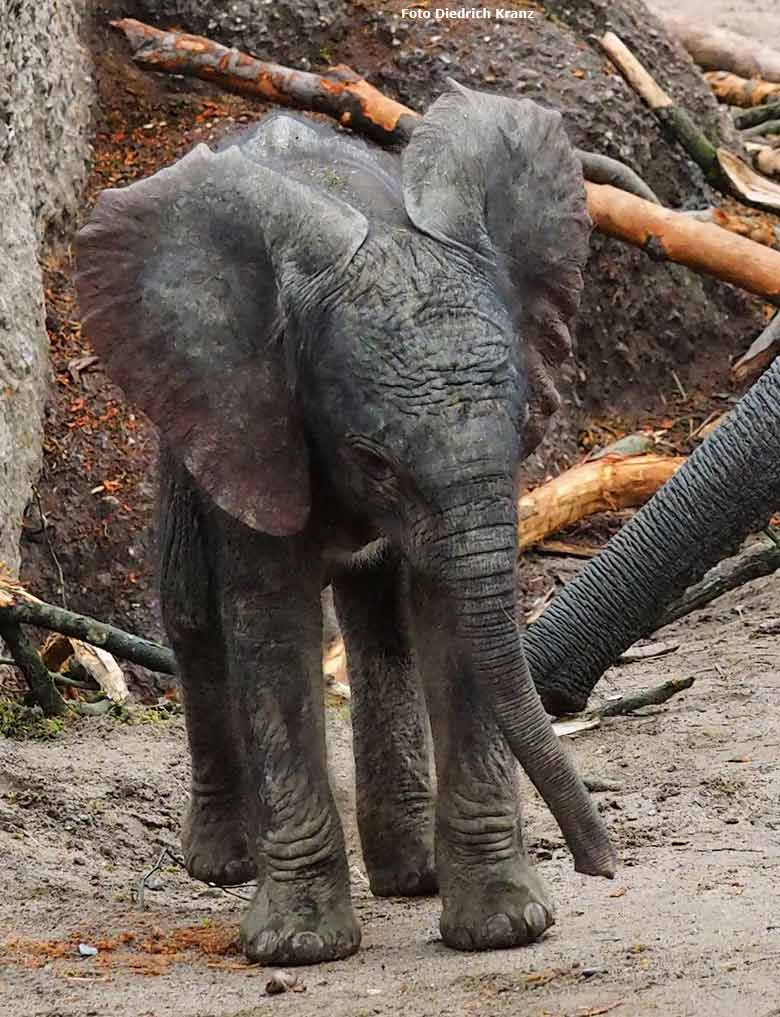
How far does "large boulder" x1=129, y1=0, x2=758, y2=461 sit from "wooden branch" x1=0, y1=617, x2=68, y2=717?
4546mm

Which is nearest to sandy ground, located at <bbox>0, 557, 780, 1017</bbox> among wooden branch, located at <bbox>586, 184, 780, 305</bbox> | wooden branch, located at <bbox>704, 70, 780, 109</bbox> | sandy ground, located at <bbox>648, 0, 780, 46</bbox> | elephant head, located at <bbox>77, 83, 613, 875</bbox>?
elephant head, located at <bbox>77, 83, 613, 875</bbox>

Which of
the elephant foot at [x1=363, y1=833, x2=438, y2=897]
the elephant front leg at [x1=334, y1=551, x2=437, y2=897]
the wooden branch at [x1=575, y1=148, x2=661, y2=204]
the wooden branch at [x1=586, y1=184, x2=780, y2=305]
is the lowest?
the elephant foot at [x1=363, y1=833, x2=438, y2=897]

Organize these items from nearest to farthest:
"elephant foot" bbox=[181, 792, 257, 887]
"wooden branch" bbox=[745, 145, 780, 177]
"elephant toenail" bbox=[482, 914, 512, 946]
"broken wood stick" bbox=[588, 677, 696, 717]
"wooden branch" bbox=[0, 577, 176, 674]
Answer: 1. "elephant toenail" bbox=[482, 914, 512, 946]
2. "elephant foot" bbox=[181, 792, 257, 887]
3. "wooden branch" bbox=[0, 577, 176, 674]
4. "broken wood stick" bbox=[588, 677, 696, 717]
5. "wooden branch" bbox=[745, 145, 780, 177]

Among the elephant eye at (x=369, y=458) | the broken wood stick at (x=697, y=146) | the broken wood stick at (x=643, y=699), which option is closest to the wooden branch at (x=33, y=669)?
the broken wood stick at (x=643, y=699)

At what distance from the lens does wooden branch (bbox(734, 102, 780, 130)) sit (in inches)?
615

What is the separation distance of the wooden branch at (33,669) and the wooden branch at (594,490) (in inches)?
144

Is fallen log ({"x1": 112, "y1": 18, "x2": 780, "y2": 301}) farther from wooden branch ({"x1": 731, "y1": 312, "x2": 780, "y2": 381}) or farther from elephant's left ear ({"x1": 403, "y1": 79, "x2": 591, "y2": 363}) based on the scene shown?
elephant's left ear ({"x1": 403, "y1": 79, "x2": 591, "y2": 363})

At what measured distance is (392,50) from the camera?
41.9ft

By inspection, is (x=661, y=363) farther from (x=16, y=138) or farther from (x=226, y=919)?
(x=226, y=919)

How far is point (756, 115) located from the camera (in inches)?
618

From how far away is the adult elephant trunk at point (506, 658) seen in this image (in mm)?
4680

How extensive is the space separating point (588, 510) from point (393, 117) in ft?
8.02

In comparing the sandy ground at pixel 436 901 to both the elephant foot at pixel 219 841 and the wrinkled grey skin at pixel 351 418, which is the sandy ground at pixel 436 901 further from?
the wrinkled grey skin at pixel 351 418

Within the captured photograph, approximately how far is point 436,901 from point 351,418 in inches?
78.8
